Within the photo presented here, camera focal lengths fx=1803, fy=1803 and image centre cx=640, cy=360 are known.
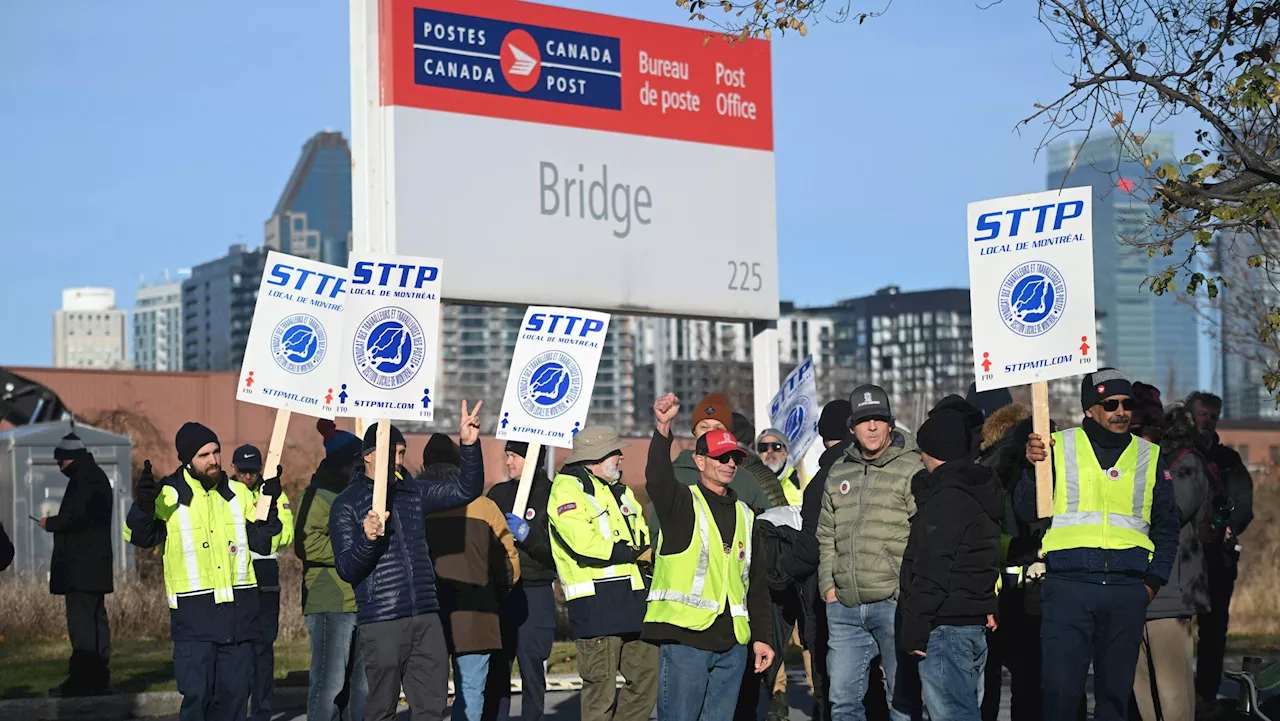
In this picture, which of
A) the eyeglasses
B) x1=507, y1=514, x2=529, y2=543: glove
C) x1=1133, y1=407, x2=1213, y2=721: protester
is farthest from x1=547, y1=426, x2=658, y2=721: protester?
x1=1133, y1=407, x2=1213, y2=721: protester

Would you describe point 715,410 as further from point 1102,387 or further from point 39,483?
point 39,483

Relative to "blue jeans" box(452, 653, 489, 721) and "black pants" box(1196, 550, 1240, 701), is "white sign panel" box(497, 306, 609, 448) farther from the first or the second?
"black pants" box(1196, 550, 1240, 701)

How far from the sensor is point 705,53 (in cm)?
1869

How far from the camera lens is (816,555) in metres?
10.8

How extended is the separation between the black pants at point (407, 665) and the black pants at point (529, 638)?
2.09 meters

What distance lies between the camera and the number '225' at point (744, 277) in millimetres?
18812

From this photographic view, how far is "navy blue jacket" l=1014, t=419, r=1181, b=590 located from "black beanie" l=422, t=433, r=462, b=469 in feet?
12.1

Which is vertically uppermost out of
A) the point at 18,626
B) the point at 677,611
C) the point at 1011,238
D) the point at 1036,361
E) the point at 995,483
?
the point at 1011,238

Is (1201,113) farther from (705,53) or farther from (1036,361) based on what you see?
(705,53)

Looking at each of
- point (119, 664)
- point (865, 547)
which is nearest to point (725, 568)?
point (865, 547)

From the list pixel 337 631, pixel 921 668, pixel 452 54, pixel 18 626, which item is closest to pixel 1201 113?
pixel 921 668

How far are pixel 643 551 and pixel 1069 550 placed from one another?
8.50 ft

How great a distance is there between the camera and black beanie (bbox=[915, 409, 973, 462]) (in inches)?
387

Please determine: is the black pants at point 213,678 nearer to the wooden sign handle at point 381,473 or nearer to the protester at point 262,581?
the protester at point 262,581
